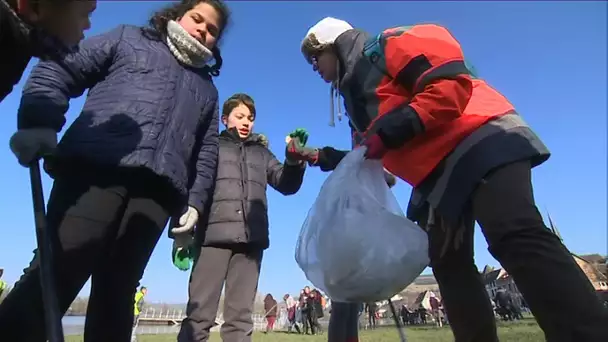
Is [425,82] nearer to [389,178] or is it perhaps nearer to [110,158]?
[389,178]

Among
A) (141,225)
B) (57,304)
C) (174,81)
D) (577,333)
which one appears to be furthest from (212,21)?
(577,333)

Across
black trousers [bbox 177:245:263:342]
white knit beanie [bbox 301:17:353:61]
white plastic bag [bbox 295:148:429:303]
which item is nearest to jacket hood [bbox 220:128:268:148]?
black trousers [bbox 177:245:263:342]

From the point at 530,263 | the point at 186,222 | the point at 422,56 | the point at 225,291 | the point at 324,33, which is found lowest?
the point at 530,263

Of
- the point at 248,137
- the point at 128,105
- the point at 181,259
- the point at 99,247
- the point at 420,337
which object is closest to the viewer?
the point at 99,247

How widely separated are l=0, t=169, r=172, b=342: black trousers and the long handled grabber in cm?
8

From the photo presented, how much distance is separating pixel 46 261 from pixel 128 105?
2.32 feet

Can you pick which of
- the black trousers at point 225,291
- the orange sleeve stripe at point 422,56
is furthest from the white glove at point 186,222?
the orange sleeve stripe at point 422,56

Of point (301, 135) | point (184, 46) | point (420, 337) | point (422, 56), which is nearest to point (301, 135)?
point (301, 135)

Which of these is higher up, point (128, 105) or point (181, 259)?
point (128, 105)

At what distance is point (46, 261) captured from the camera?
65.8 inches

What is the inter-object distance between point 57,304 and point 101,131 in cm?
67

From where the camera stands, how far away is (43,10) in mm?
1462

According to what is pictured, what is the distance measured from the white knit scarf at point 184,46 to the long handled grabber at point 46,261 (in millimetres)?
818

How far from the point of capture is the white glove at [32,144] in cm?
179
